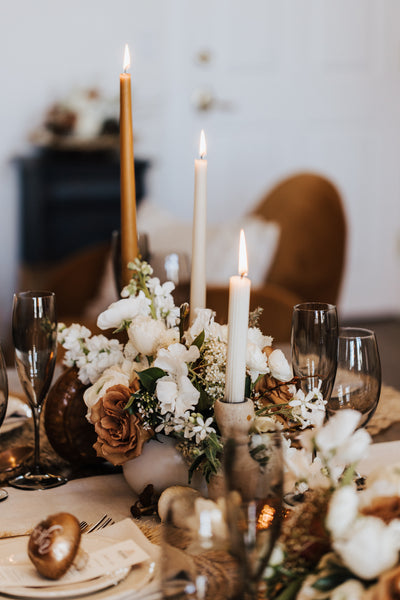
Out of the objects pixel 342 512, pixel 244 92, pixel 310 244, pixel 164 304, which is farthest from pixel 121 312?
pixel 244 92

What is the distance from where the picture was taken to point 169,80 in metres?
4.11

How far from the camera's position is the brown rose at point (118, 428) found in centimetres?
82

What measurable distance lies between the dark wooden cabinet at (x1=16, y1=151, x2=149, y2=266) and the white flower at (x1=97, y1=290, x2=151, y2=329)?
2.69 metres

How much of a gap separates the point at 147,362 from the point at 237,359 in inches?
6.8

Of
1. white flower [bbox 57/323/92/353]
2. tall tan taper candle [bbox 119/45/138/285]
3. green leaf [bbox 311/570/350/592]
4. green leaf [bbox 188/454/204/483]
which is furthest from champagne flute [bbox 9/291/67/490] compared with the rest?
green leaf [bbox 311/570/350/592]

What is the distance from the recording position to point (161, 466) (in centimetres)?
84

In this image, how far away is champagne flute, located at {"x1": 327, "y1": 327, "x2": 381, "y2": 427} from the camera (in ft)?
3.01

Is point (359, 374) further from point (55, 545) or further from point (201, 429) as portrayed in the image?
point (55, 545)

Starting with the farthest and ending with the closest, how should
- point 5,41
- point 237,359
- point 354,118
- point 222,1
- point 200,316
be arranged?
point 354,118
point 222,1
point 5,41
point 200,316
point 237,359

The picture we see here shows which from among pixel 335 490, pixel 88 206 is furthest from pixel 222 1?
pixel 335 490

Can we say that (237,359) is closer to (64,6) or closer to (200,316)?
(200,316)

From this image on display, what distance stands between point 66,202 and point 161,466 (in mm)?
2826

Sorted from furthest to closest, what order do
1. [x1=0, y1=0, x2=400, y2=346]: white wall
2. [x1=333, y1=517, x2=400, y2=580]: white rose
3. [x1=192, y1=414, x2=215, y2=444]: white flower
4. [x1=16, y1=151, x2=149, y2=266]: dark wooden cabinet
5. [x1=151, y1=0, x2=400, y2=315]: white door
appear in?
[x1=151, y1=0, x2=400, y2=315]: white door < [x1=0, y1=0, x2=400, y2=346]: white wall < [x1=16, y1=151, x2=149, y2=266]: dark wooden cabinet < [x1=192, y1=414, x2=215, y2=444]: white flower < [x1=333, y1=517, x2=400, y2=580]: white rose

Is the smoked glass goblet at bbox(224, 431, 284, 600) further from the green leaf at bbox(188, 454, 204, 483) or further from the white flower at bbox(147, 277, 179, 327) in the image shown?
the white flower at bbox(147, 277, 179, 327)
